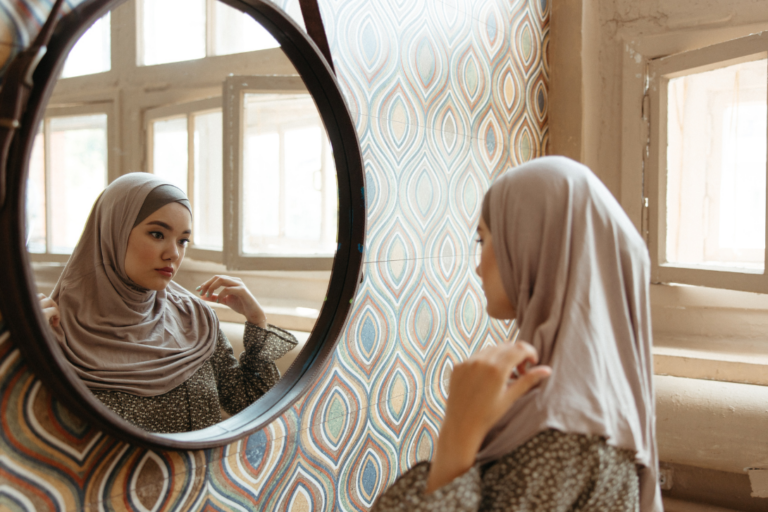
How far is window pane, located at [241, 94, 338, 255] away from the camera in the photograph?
0.81 metres

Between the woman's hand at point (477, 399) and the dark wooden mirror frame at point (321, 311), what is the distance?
0.32 metres

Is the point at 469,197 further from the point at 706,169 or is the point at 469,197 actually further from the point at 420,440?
the point at 706,169

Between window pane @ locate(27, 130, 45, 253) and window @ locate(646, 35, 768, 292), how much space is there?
1.36 metres

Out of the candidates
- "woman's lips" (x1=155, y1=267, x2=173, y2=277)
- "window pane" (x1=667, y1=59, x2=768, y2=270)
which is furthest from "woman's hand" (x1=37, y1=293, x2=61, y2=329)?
"window pane" (x1=667, y1=59, x2=768, y2=270)

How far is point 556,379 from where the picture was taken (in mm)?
568

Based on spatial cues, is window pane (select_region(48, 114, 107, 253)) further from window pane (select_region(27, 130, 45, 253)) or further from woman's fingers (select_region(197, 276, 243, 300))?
woman's fingers (select_region(197, 276, 243, 300))

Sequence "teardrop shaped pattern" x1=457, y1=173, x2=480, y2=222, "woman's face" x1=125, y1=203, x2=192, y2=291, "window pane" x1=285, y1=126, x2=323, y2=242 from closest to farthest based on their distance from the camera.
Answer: "woman's face" x1=125, y1=203, x2=192, y2=291 < "window pane" x1=285, y1=126, x2=323, y2=242 < "teardrop shaped pattern" x1=457, y1=173, x2=480, y2=222

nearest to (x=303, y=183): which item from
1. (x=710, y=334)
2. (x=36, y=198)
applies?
(x=36, y=198)

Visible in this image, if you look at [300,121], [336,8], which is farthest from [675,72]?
[300,121]

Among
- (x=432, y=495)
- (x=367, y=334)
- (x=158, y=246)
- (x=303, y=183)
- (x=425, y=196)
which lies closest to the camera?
(x=432, y=495)

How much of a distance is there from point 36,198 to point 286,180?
352 mm

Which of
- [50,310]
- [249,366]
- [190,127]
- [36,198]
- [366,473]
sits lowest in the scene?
[366,473]

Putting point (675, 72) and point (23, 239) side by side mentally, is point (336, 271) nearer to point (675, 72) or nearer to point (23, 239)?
point (23, 239)

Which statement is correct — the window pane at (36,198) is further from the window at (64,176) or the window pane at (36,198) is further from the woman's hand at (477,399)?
the woman's hand at (477,399)
